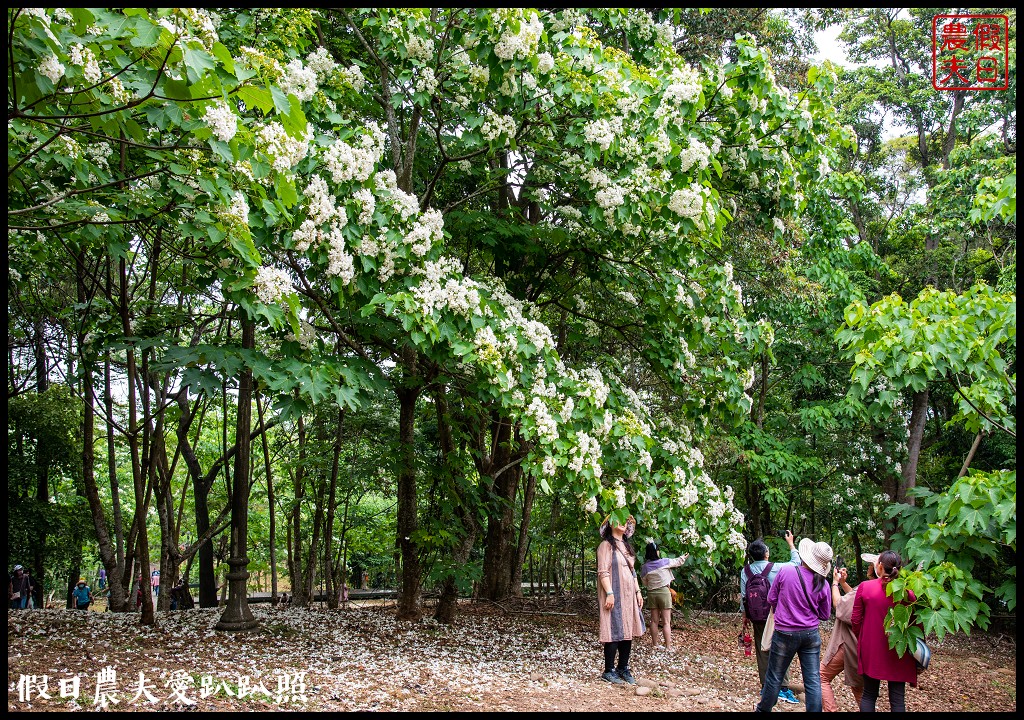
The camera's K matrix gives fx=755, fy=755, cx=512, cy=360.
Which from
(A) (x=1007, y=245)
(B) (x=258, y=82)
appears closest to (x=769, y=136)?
(B) (x=258, y=82)

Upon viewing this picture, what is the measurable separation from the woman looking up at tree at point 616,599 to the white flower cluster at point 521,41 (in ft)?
12.2

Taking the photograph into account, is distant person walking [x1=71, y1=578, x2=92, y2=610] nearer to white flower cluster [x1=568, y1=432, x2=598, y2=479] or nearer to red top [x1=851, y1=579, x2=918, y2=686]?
white flower cluster [x1=568, y1=432, x2=598, y2=479]

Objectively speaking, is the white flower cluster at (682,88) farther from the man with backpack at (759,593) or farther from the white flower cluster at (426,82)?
the man with backpack at (759,593)

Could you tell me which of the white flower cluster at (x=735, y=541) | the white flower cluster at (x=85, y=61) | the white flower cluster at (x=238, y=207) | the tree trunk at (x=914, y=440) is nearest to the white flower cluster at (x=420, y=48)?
the white flower cluster at (x=238, y=207)

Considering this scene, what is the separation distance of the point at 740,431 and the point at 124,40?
9.96 m

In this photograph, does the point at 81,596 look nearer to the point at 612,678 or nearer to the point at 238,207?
the point at 612,678

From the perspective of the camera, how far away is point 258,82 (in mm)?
3934

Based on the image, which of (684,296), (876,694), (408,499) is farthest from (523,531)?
(876,694)

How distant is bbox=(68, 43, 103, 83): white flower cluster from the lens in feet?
11.1

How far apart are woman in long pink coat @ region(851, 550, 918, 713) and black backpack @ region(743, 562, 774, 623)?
1.25m

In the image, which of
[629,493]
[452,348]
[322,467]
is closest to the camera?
[452,348]

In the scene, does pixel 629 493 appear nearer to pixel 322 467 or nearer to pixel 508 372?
pixel 508 372

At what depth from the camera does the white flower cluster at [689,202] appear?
20.8 ft

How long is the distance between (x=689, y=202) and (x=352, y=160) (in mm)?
2786
